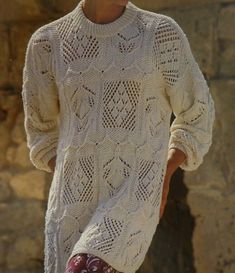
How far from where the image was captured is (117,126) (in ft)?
9.92

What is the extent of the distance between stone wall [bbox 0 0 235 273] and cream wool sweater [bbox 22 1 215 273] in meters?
1.41

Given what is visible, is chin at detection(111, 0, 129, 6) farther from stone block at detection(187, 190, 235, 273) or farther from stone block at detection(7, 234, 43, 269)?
stone block at detection(7, 234, 43, 269)

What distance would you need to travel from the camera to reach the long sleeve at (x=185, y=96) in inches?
123

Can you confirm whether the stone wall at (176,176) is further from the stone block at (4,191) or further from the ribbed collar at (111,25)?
the ribbed collar at (111,25)

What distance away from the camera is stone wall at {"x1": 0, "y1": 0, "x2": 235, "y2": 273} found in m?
4.63

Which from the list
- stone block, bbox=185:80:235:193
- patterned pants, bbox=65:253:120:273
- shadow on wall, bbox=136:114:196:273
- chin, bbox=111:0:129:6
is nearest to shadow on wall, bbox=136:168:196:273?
shadow on wall, bbox=136:114:196:273

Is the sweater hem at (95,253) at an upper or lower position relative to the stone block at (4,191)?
upper

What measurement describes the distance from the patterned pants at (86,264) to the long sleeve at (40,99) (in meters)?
0.64

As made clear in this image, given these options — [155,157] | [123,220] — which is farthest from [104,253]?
[155,157]

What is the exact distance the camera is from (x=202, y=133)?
323 cm

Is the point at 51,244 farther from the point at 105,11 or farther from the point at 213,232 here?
the point at 213,232

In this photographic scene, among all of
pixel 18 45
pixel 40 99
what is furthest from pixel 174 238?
pixel 40 99

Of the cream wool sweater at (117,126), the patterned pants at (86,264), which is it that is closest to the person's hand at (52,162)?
the cream wool sweater at (117,126)

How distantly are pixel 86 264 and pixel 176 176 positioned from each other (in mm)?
2016
